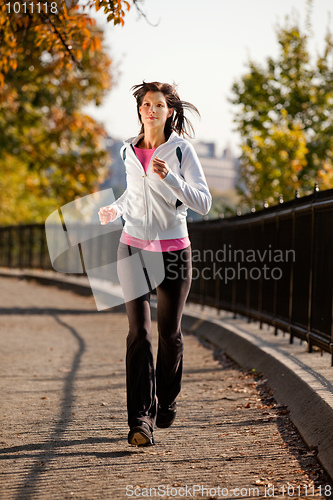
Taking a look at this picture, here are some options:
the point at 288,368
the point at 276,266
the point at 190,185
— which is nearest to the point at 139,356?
the point at 190,185

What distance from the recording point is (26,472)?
4.28 m

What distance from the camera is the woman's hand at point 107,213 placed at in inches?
191

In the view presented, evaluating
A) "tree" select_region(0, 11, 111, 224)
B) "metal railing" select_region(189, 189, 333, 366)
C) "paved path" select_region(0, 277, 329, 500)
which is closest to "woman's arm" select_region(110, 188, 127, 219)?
"paved path" select_region(0, 277, 329, 500)

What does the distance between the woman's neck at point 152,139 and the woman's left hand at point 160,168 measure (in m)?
0.43

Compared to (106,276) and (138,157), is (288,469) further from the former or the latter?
(106,276)

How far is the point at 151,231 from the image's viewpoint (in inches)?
183

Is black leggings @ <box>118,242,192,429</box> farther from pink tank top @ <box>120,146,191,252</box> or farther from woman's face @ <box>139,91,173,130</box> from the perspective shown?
Answer: woman's face @ <box>139,91,173,130</box>

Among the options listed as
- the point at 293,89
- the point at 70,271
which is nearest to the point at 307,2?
the point at 293,89

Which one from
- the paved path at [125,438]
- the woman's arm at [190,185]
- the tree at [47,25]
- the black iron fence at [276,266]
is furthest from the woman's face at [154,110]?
the tree at [47,25]

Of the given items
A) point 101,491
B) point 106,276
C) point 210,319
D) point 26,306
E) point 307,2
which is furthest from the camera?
point 307,2

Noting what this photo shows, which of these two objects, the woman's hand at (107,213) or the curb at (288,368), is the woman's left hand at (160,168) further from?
the curb at (288,368)

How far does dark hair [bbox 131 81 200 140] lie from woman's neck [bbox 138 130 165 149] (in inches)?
2.5

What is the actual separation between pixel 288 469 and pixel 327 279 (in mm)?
2322

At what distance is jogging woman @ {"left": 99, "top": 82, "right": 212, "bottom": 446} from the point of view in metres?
4.64
